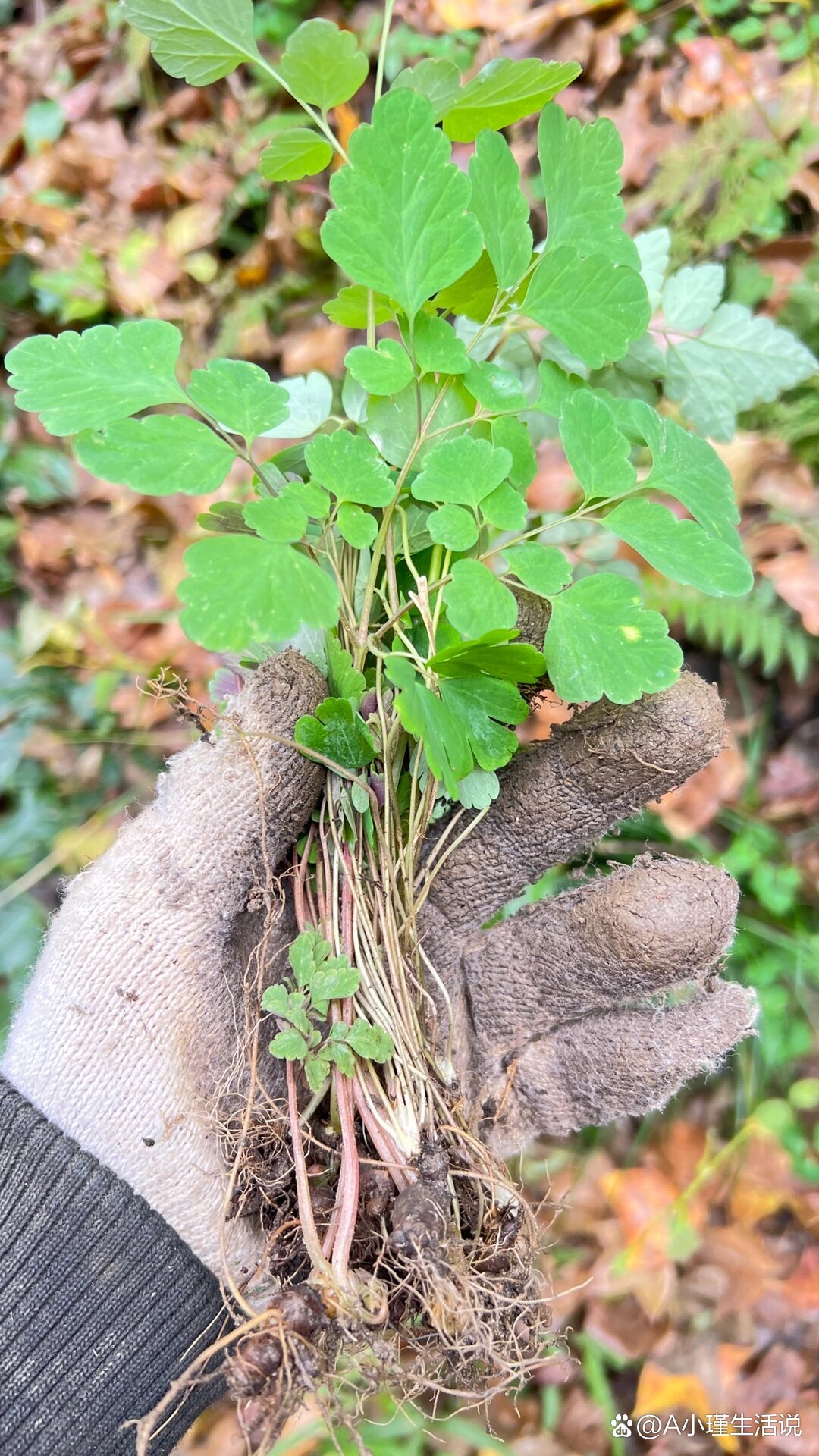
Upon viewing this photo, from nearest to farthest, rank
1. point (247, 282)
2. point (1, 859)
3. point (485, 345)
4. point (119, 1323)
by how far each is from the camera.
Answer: point (119, 1323)
point (485, 345)
point (1, 859)
point (247, 282)

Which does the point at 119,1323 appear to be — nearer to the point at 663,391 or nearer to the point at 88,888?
the point at 88,888

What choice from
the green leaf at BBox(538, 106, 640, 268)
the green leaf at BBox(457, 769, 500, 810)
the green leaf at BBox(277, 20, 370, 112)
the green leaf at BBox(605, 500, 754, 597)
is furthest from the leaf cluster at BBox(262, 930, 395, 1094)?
the green leaf at BBox(277, 20, 370, 112)

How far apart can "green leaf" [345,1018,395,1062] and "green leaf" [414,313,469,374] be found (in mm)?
699

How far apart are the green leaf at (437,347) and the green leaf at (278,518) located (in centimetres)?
21

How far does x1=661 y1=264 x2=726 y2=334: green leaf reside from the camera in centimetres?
116

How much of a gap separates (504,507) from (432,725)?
238 millimetres

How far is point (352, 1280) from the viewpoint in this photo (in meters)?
0.91

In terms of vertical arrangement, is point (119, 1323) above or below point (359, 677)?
below

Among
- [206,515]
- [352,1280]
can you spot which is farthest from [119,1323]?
[206,515]

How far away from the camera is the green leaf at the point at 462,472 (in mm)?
848

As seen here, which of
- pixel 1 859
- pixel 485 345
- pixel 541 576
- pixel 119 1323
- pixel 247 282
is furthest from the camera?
pixel 247 282

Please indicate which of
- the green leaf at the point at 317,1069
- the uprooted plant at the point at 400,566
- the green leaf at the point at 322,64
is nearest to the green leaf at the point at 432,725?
the uprooted plant at the point at 400,566

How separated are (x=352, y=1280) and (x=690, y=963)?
1.74ft

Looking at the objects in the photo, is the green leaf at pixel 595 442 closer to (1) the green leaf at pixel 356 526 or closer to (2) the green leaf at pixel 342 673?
(1) the green leaf at pixel 356 526
